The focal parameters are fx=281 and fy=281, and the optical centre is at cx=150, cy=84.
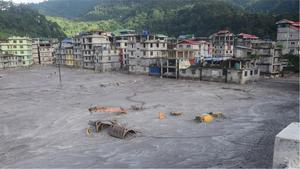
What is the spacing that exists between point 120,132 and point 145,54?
41236 mm

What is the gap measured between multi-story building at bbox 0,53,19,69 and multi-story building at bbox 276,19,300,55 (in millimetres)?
73041

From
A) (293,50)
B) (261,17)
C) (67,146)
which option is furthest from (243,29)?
(67,146)

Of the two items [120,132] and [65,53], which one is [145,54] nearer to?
[65,53]

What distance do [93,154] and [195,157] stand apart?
21.8 ft

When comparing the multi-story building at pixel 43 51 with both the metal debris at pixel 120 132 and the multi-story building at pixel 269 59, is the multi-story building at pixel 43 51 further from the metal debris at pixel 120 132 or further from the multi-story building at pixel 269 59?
the metal debris at pixel 120 132

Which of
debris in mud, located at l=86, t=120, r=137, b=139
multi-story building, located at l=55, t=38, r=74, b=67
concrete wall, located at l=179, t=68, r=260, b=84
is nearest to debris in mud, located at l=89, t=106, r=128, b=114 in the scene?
debris in mud, located at l=86, t=120, r=137, b=139

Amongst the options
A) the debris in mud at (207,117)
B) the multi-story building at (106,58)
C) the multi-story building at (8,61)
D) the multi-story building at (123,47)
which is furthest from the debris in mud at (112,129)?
the multi-story building at (8,61)

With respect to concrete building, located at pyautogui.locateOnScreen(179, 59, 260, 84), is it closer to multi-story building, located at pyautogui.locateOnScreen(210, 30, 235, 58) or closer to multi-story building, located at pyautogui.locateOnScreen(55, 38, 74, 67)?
multi-story building, located at pyautogui.locateOnScreen(210, 30, 235, 58)

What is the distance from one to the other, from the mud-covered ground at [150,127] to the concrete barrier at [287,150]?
8977mm

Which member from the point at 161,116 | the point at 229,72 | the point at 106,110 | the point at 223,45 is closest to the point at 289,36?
the point at 223,45

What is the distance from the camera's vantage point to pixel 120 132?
2161 cm

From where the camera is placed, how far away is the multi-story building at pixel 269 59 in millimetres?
53909

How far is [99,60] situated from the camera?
236 feet

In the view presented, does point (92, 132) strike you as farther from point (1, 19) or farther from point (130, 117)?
point (1, 19)
